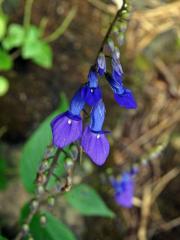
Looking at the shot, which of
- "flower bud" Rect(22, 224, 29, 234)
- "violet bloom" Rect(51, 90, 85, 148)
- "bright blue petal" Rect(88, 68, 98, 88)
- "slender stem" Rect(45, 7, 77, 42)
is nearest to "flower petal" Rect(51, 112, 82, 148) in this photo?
"violet bloom" Rect(51, 90, 85, 148)

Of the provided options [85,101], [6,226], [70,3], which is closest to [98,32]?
[70,3]

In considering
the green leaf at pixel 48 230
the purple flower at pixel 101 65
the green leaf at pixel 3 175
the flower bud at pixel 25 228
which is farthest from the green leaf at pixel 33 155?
the purple flower at pixel 101 65

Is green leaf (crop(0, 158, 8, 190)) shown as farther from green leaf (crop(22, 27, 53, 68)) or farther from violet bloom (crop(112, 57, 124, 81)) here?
violet bloom (crop(112, 57, 124, 81))

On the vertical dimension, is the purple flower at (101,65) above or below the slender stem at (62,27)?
below

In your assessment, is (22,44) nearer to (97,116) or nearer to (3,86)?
(3,86)

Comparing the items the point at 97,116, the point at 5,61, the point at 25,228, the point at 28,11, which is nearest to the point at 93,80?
the point at 97,116

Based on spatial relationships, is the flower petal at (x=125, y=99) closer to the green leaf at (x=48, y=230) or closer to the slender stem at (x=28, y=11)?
the green leaf at (x=48, y=230)
